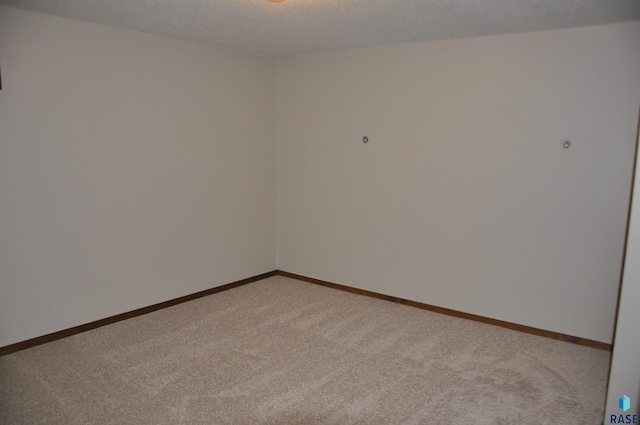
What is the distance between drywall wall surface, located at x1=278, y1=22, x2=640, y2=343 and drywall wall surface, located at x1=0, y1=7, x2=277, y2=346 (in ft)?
2.23

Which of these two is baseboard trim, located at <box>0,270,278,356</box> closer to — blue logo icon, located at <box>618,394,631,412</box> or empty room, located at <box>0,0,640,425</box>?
empty room, located at <box>0,0,640,425</box>

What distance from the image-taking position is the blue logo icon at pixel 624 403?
225cm

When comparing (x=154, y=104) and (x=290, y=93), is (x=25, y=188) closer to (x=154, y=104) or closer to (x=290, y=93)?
(x=154, y=104)

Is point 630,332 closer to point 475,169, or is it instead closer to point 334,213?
point 475,169

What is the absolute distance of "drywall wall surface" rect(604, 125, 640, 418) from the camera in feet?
7.10

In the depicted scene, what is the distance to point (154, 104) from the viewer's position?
380 centimetres

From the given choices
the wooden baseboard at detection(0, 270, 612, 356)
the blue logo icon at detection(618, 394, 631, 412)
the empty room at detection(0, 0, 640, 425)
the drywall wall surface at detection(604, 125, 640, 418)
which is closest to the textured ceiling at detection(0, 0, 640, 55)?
the empty room at detection(0, 0, 640, 425)

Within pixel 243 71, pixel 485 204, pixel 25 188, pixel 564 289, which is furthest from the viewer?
pixel 243 71

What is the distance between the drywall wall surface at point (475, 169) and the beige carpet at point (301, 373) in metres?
0.43

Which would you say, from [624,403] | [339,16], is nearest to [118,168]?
[339,16]

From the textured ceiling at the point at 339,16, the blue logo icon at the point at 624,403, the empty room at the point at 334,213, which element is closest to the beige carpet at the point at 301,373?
the empty room at the point at 334,213

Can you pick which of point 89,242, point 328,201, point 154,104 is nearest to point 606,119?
point 328,201

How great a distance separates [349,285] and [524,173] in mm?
1962

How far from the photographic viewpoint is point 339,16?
3.06 meters
